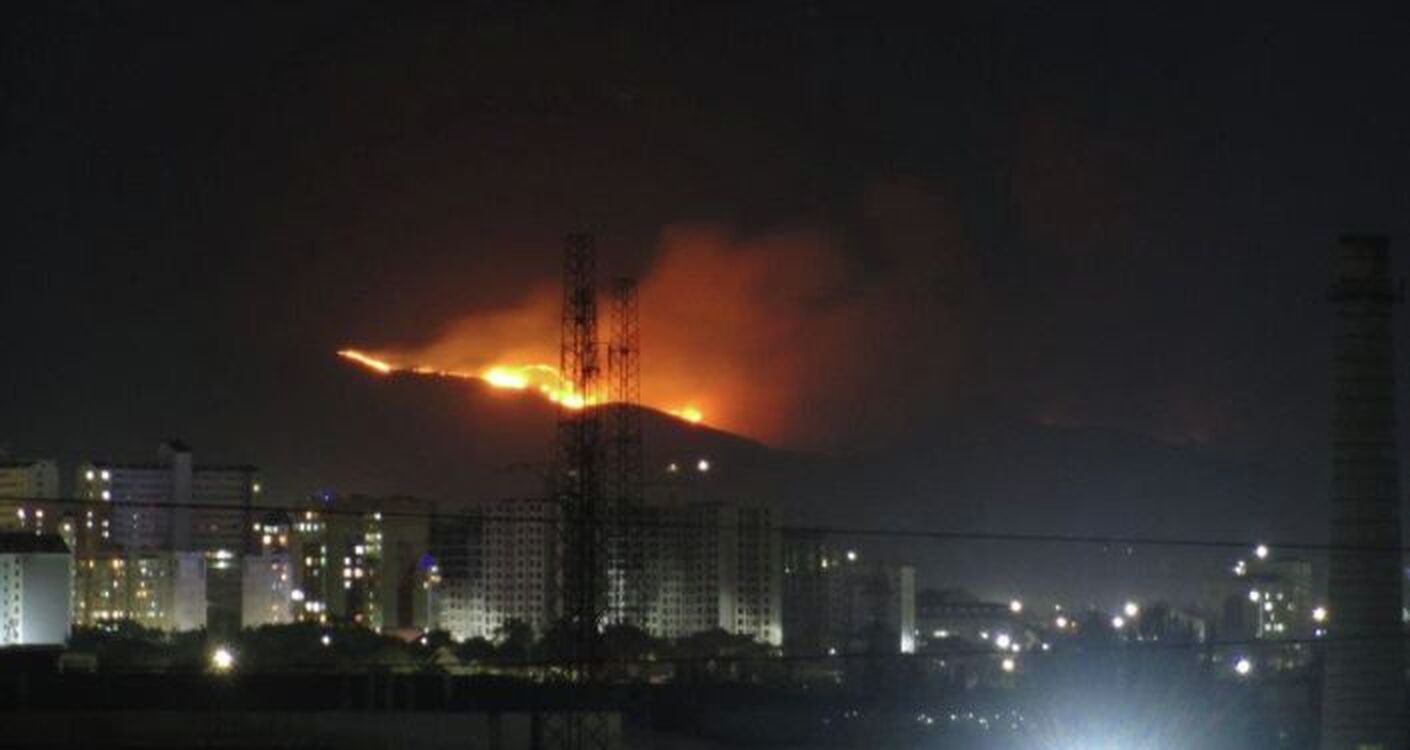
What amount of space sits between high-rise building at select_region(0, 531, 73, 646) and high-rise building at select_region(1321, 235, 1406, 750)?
24434 mm

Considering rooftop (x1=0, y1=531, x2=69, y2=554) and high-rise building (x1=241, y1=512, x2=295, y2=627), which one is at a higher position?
rooftop (x1=0, y1=531, x2=69, y2=554)

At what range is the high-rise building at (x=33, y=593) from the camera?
177ft

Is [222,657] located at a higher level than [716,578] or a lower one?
lower

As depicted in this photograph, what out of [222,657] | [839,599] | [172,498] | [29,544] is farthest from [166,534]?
[222,657]

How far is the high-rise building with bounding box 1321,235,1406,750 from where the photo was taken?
1601 inches

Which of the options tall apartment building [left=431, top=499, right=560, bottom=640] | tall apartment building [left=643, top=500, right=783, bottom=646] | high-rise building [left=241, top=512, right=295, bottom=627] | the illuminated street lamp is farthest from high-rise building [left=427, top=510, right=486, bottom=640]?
the illuminated street lamp

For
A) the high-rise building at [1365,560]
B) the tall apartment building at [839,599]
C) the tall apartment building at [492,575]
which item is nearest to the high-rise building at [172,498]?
the tall apartment building at [492,575]

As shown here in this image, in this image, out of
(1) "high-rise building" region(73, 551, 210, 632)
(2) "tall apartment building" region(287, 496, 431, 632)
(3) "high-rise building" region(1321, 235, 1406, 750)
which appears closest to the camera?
(3) "high-rise building" region(1321, 235, 1406, 750)

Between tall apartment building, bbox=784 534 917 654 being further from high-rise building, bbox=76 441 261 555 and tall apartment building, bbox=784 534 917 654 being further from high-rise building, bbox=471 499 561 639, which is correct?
high-rise building, bbox=76 441 261 555

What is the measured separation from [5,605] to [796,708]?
16.7 metres

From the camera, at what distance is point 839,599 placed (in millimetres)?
A: 96500

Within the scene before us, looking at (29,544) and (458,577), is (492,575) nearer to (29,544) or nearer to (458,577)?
(458,577)

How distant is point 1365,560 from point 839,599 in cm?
5622

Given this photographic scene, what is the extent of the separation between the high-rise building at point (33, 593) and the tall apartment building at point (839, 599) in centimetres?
3103
